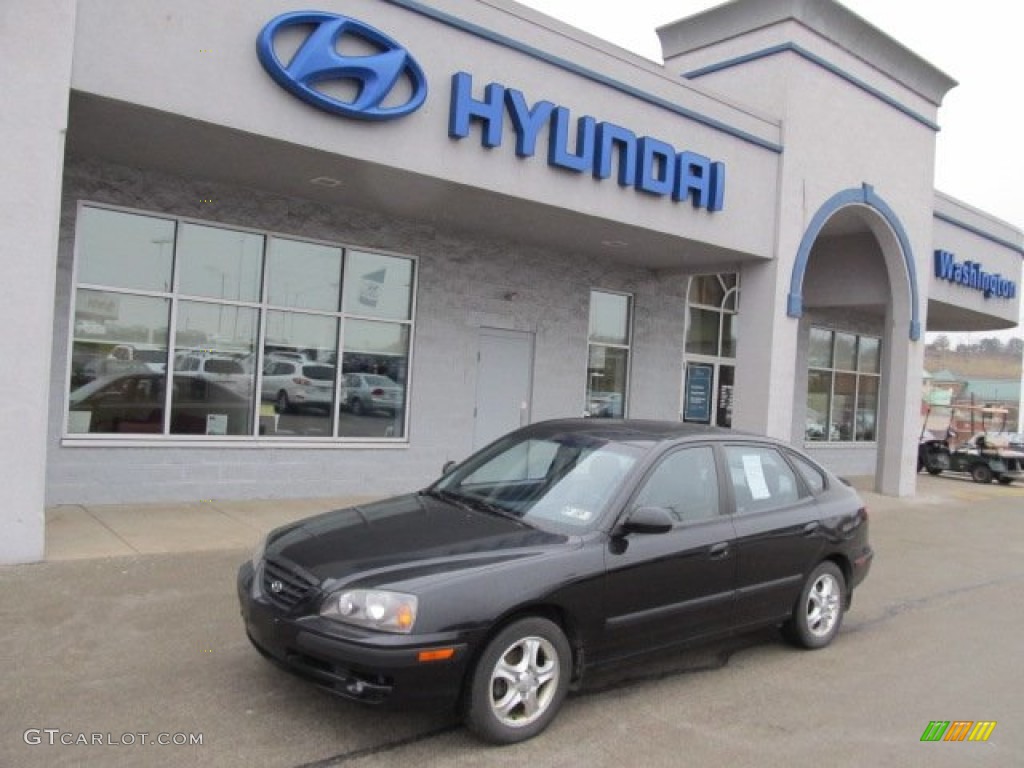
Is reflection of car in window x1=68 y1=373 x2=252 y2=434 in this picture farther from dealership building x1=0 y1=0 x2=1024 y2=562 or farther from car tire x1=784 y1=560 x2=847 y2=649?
car tire x1=784 y1=560 x2=847 y2=649

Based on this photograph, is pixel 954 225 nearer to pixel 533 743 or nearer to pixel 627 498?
pixel 627 498

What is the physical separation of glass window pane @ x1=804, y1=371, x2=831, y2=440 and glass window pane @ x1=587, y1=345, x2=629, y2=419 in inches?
240

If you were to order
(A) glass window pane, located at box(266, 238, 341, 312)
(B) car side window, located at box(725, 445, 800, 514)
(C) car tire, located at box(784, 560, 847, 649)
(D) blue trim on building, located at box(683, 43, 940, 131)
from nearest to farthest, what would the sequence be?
(B) car side window, located at box(725, 445, 800, 514) < (C) car tire, located at box(784, 560, 847, 649) < (A) glass window pane, located at box(266, 238, 341, 312) < (D) blue trim on building, located at box(683, 43, 940, 131)

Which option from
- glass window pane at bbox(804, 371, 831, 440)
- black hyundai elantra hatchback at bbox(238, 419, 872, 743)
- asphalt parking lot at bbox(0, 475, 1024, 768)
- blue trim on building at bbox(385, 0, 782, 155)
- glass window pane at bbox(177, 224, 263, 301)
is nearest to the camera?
black hyundai elantra hatchback at bbox(238, 419, 872, 743)

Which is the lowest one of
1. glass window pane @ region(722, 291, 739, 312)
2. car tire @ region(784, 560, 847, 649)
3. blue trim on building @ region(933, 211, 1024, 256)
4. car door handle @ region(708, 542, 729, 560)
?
car tire @ region(784, 560, 847, 649)

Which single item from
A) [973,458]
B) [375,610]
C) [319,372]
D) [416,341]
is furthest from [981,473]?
[375,610]

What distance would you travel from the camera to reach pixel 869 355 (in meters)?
20.2

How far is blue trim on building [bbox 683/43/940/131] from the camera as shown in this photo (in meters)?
12.3

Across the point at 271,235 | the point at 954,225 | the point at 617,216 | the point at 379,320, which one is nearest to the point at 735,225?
the point at 617,216

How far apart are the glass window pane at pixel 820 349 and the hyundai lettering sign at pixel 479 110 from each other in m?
8.15

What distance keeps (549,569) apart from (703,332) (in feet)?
40.6

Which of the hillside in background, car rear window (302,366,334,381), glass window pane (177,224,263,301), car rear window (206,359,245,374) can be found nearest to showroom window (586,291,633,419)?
car rear window (302,366,334,381)

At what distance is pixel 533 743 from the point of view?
409 centimetres

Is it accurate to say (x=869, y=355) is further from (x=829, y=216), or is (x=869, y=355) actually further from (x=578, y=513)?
(x=578, y=513)
